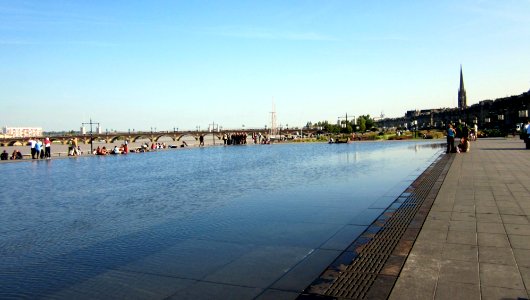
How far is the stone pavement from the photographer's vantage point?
4.37m

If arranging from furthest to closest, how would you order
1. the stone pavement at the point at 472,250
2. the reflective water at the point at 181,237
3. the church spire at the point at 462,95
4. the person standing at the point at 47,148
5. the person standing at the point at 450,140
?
the church spire at the point at 462,95, the person standing at the point at 47,148, the person standing at the point at 450,140, the reflective water at the point at 181,237, the stone pavement at the point at 472,250

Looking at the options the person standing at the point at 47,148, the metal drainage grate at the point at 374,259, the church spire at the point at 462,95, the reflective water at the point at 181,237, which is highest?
the church spire at the point at 462,95

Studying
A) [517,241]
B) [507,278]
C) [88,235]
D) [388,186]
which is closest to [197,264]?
[88,235]

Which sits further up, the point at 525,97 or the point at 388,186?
the point at 525,97

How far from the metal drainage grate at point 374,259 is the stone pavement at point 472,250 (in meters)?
0.15

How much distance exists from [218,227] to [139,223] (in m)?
1.96

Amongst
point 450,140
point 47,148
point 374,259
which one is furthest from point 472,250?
point 47,148

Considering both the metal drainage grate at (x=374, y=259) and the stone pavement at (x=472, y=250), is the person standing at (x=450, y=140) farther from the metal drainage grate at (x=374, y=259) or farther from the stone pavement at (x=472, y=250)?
the metal drainage grate at (x=374, y=259)

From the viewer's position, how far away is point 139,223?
28.9 ft

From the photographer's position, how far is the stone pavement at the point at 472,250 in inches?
172

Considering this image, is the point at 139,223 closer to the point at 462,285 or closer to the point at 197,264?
the point at 197,264

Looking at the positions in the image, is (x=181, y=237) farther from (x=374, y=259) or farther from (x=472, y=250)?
(x=472, y=250)

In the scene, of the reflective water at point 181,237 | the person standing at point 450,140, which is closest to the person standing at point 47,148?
the reflective water at point 181,237

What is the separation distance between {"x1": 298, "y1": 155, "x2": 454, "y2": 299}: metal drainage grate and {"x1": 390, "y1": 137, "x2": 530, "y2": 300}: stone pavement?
148mm
